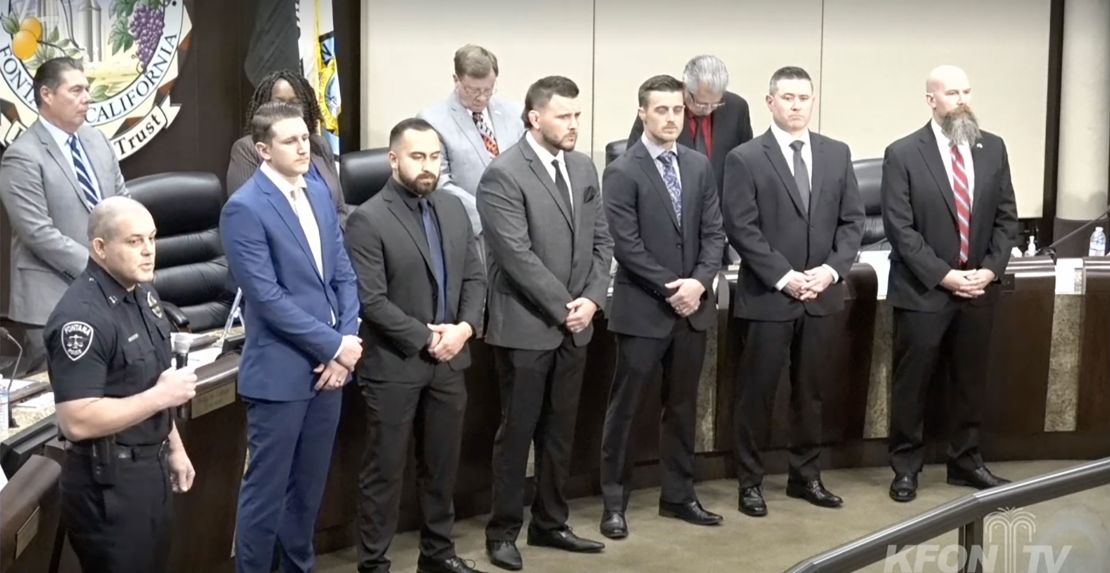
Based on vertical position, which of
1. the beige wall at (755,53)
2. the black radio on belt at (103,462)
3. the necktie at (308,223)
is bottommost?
the black radio on belt at (103,462)

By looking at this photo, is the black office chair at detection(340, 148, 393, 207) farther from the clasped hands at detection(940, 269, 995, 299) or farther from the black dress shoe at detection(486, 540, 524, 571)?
the clasped hands at detection(940, 269, 995, 299)

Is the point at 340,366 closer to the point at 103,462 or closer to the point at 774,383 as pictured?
the point at 103,462

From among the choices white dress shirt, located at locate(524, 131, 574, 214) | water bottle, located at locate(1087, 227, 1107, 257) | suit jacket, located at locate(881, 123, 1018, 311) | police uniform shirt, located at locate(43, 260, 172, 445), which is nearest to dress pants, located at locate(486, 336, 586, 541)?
white dress shirt, located at locate(524, 131, 574, 214)

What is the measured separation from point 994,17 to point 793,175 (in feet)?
11.2

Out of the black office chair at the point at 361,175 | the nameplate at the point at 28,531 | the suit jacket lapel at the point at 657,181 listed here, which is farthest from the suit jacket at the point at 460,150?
the nameplate at the point at 28,531

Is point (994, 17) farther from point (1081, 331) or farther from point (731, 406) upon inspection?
point (731, 406)

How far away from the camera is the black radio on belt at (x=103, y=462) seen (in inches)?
134

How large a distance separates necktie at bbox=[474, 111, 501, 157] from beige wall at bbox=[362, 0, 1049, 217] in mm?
1688

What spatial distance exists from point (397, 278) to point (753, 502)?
1637 millimetres

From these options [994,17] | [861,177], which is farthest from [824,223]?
[994,17]

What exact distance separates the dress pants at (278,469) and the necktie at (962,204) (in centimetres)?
240

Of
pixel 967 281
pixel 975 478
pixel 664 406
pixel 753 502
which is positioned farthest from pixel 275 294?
pixel 975 478

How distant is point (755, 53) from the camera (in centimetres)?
785

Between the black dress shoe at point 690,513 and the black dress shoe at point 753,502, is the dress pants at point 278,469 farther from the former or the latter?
the black dress shoe at point 753,502
